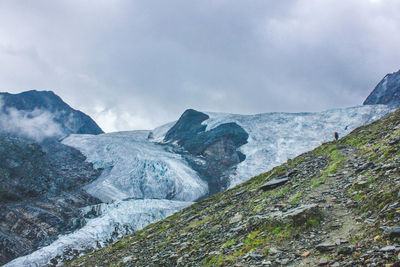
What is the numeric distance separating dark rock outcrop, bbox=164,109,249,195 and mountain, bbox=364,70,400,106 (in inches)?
1828

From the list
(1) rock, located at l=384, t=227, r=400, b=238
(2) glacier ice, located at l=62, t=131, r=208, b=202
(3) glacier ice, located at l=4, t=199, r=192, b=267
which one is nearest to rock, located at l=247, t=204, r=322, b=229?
(1) rock, located at l=384, t=227, r=400, b=238

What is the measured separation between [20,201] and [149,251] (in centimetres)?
5078

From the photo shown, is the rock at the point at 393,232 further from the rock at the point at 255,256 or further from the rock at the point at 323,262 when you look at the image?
the rock at the point at 255,256

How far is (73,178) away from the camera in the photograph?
203ft

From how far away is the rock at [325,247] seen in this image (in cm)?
509

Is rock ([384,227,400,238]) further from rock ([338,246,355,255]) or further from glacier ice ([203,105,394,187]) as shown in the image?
glacier ice ([203,105,394,187])

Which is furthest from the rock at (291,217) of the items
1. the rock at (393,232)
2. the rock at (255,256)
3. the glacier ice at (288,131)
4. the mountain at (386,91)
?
the mountain at (386,91)

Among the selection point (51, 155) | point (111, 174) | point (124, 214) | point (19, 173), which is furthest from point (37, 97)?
point (124, 214)

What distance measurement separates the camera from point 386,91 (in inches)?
3551

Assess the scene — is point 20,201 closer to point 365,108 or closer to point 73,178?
point 73,178

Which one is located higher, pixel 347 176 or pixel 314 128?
pixel 314 128

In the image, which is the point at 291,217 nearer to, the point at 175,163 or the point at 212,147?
the point at 175,163

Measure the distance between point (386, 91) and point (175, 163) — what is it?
7134 cm

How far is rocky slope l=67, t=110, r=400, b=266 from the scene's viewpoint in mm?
4949
